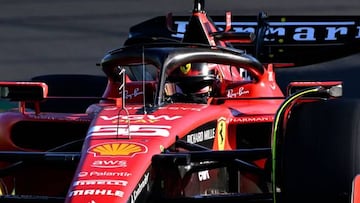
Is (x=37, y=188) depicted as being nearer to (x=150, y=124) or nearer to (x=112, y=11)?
(x=150, y=124)

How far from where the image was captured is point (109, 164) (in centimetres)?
332

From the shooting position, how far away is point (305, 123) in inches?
129

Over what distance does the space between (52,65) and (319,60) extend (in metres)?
2.90

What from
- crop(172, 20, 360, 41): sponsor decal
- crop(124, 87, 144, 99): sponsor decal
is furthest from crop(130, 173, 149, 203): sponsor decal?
crop(172, 20, 360, 41): sponsor decal

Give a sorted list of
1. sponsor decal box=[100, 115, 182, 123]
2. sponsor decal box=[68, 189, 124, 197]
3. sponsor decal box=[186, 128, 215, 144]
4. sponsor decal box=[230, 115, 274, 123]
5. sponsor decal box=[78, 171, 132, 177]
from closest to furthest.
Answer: sponsor decal box=[68, 189, 124, 197]
sponsor decal box=[78, 171, 132, 177]
sponsor decal box=[100, 115, 182, 123]
sponsor decal box=[186, 128, 215, 144]
sponsor decal box=[230, 115, 274, 123]

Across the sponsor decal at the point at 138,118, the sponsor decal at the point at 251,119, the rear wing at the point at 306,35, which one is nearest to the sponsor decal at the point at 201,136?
the sponsor decal at the point at 138,118

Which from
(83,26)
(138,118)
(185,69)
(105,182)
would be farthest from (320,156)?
(83,26)

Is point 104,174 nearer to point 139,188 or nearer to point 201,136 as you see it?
point 139,188

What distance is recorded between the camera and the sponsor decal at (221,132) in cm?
427

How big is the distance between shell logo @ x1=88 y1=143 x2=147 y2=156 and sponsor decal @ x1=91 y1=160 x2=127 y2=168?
0.06 meters

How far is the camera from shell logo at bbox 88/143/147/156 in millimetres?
3410

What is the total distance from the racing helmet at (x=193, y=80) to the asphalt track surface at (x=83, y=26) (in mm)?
4058

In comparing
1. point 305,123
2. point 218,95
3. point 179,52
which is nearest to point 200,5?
point 218,95

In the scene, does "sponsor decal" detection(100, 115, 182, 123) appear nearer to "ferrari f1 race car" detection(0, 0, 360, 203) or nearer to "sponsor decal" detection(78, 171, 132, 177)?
"ferrari f1 race car" detection(0, 0, 360, 203)
